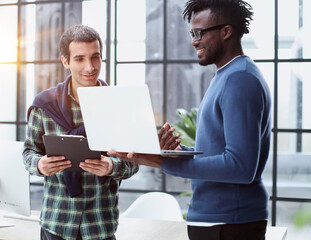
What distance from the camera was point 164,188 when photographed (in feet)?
17.0

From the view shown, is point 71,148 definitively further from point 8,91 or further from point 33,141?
point 8,91

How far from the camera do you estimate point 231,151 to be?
4.26 feet

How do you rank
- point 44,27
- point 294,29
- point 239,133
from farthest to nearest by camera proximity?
point 44,27
point 294,29
point 239,133

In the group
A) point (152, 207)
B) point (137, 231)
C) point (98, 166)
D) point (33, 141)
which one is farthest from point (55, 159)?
point (152, 207)

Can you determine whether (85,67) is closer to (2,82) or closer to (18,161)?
(18,161)

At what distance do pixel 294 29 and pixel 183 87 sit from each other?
1.26 metres

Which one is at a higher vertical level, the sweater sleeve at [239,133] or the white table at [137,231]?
the sweater sleeve at [239,133]

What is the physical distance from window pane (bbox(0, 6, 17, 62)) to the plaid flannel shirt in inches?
163

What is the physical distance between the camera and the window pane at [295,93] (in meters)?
4.73

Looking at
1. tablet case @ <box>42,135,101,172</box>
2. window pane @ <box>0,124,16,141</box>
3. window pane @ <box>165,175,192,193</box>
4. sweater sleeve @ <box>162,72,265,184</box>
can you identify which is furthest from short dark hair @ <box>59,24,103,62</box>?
window pane @ <box>0,124,16,141</box>

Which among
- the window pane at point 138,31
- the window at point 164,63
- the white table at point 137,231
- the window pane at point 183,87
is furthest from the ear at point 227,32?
the window pane at point 138,31

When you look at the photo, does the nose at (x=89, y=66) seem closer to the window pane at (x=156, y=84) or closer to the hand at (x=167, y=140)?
the hand at (x=167, y=140)

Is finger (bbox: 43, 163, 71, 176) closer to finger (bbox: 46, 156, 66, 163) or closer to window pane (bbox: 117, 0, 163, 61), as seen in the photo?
finger (bbox: 46, 156, 66, 163)

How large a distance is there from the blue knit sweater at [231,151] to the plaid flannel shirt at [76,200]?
48 centimetres
